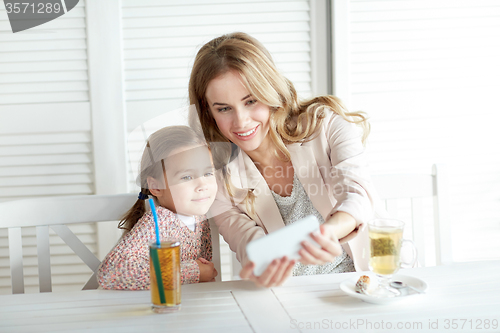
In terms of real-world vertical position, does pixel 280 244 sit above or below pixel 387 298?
above

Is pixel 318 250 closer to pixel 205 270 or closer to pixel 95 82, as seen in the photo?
pixel 205 270

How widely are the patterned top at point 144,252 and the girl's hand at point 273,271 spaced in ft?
0.92

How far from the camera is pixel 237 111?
3.57ft

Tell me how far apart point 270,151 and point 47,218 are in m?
0.63

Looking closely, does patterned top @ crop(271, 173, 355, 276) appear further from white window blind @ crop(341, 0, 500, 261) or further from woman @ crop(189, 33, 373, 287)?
white window blind @ crop(341, 0, 500, 261)

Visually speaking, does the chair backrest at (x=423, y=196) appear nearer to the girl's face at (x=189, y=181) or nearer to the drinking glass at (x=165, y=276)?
the girl's face at (x=189, y=181)

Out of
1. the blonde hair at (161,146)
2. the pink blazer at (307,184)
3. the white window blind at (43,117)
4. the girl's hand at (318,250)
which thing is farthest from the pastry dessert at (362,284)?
the white window blind at (43,117)

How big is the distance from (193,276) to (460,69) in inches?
51.4

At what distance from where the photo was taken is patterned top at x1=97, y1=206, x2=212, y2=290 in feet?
3.14

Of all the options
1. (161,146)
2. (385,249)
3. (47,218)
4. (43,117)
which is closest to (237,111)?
(161,146)

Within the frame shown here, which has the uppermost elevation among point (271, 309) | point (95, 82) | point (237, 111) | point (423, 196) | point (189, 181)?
point (95, 82)

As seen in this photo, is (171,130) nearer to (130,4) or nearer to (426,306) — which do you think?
(426,306)

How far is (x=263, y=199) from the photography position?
1.22m

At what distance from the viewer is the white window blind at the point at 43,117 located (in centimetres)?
157
